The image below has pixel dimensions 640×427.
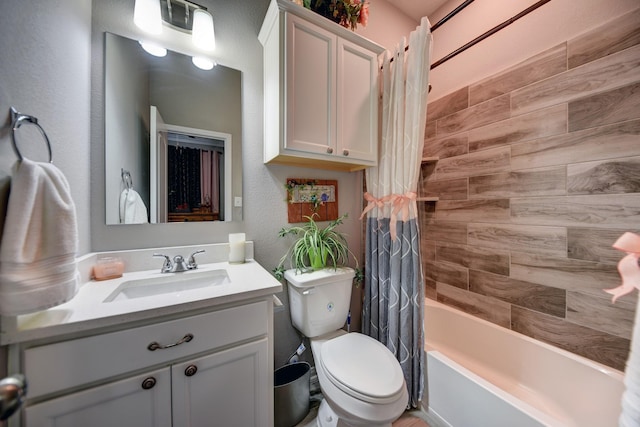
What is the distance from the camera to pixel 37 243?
0.60 meters

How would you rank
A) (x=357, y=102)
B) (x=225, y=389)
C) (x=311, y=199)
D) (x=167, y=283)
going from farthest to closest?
(x=311, y=199)
(x=357, y=102)
(x=167, y=283)
(x=225, y=389)

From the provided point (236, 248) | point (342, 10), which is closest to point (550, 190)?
point (342, 10)

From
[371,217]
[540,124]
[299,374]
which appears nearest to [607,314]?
[540,124]

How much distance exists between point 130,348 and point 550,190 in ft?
6.89

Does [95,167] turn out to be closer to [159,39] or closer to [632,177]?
[159,39]

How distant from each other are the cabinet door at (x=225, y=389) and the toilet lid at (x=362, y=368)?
1.10 ft

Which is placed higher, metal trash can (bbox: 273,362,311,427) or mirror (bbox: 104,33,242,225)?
mirror (bbox: 104,33,242,225)

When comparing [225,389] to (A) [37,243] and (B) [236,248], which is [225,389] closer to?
(B) [236,248]

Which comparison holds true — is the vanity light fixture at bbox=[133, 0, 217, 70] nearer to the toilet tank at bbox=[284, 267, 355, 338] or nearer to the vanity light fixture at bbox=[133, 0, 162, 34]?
the vanity light fixture at bbox=[133, 0, 162, 34]

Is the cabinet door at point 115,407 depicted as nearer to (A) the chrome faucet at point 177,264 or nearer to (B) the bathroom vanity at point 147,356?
(B) the bathroom vanity at point 147,356

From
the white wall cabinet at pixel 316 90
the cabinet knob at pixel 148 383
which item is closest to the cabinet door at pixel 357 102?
the white wall cabinet at pixel 316 90

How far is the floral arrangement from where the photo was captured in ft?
4.26

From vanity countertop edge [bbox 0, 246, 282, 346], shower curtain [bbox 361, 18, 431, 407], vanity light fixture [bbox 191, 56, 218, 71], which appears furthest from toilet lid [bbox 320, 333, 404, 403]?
vanity light fixture [bbox 191, 56, 218, 71]

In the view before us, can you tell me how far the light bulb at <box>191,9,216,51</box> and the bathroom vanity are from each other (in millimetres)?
1277
